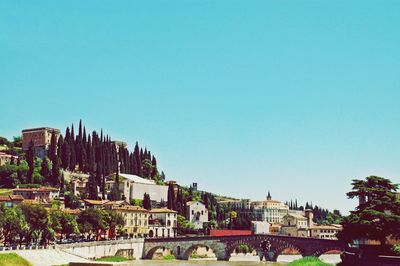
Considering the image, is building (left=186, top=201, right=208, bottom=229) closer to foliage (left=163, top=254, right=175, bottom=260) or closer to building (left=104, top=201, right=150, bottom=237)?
building (left=104, top=201, right=150, bottom=237)

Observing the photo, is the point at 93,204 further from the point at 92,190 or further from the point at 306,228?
the point at 306,228

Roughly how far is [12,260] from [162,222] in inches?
2217

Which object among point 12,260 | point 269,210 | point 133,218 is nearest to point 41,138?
point 133,218

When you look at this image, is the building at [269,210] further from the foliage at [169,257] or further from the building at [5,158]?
the foliage at [169,257]

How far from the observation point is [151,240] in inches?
3172

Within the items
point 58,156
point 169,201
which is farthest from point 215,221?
point 58,156

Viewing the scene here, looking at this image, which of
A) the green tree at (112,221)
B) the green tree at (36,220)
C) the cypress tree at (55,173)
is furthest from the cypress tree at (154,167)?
the green tree at (36,220)

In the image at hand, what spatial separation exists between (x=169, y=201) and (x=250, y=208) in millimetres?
79309

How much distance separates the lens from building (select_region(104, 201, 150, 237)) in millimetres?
91188

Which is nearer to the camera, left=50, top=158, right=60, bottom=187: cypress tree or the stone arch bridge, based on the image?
the stone arch bridge

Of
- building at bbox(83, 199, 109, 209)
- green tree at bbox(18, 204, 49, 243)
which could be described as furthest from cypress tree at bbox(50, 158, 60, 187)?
green tree at bbox(18, 204, 49, 243)

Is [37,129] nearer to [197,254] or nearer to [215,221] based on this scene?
[215,221]

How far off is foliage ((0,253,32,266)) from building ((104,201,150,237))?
43098 mm

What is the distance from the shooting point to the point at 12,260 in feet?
147
